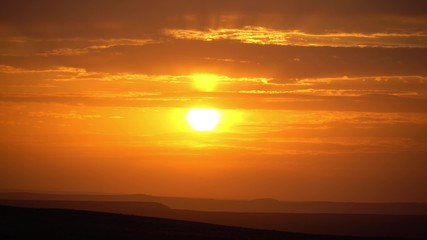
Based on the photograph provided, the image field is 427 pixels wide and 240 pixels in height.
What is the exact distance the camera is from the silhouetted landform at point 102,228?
43.2m

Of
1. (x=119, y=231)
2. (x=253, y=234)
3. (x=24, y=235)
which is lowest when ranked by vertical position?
(x=24, y=235)

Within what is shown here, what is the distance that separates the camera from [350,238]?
2208 inches

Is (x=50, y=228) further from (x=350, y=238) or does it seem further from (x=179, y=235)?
(x=350, y=238)

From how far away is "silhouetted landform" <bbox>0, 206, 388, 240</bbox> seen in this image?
43219 millimetres

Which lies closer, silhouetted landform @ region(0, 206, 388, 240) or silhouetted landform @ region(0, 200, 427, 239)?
silhouetted landform @ region(0, 206, 388, 240)

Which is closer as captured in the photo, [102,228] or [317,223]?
[102,228]

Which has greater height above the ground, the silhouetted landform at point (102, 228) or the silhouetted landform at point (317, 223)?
the silhouetted landform at point (317, 223)

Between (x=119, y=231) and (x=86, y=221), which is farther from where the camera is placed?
(x=86, y=221)

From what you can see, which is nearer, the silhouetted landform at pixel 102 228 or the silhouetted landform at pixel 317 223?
the silhouetted landform at pixel 102 228

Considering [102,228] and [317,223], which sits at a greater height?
[317,223]

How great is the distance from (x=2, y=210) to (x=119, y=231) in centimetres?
931

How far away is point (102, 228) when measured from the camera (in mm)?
47688

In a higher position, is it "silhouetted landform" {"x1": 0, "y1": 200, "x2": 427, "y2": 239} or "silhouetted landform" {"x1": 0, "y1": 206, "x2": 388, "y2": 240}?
"silhouetted landform" {"x1": 0, "y1": 200, "x2": 427, "y2": 239}

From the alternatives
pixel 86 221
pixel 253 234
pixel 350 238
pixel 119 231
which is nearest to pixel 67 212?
pixel 86 221
